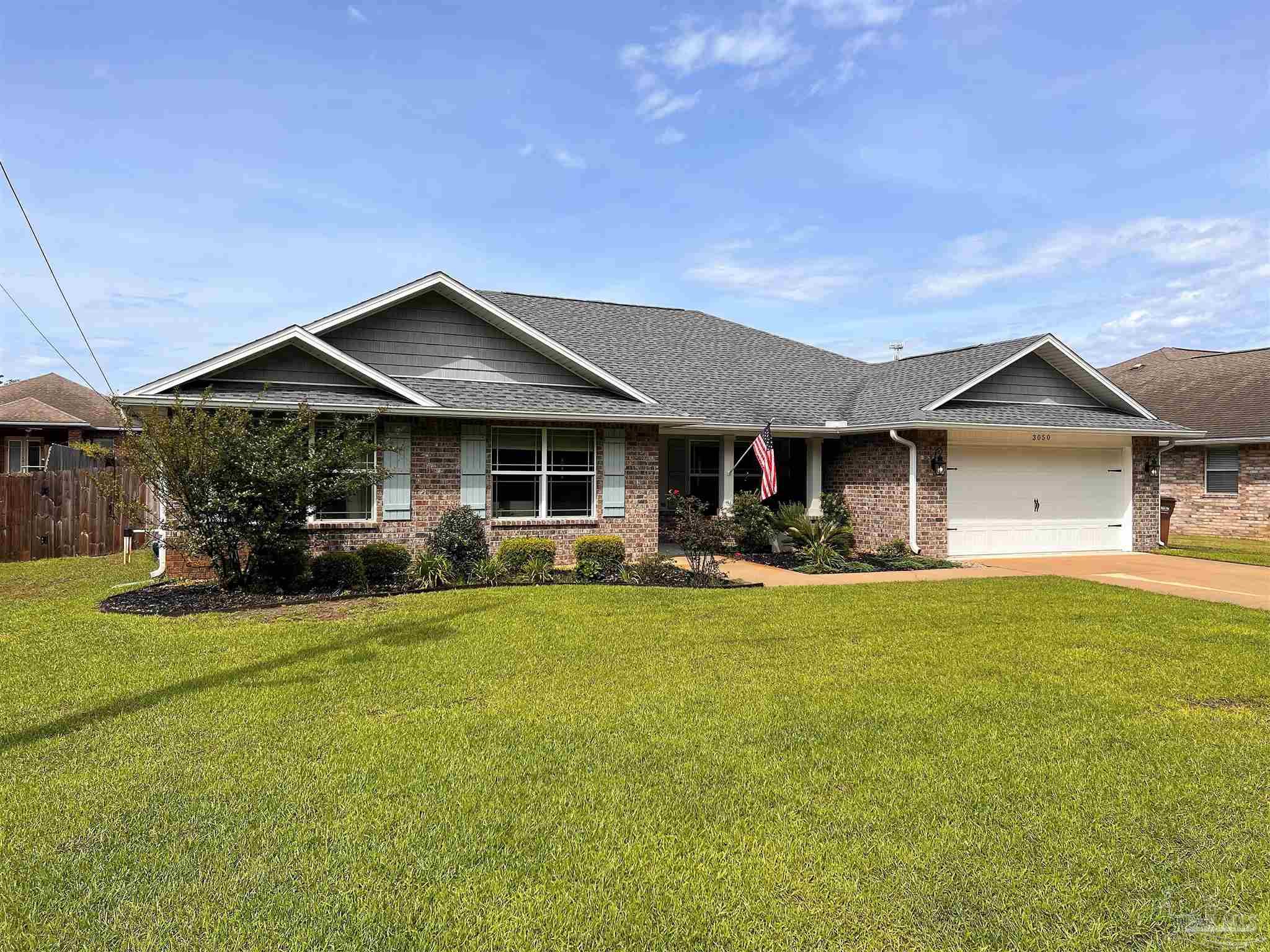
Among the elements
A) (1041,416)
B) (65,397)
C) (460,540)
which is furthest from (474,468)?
(65,397)

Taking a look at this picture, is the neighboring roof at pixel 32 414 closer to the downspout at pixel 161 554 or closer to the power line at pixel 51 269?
the power line at pixel 51 269

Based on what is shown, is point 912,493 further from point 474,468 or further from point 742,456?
point 474,468

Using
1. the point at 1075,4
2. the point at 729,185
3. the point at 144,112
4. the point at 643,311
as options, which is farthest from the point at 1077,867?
the point at 643,311

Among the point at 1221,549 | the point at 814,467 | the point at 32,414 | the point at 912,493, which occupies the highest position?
the point at 32,414

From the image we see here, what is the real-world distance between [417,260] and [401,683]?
47.5ft

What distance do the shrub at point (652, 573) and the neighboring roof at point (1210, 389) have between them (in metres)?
17.3

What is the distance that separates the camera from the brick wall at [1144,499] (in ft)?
57.2

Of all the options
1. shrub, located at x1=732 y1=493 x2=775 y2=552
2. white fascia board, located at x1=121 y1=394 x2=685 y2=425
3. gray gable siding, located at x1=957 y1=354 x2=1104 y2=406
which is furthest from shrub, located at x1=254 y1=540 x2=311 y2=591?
gray gable siding, located at x1=957 y1=354 x2=1104 y2=406

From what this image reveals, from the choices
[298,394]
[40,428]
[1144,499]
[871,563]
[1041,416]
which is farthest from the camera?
[40,428]

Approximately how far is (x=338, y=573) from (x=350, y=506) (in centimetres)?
159

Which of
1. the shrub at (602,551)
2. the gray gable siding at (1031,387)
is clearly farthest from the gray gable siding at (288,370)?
the gray gable siding at (1031,387)

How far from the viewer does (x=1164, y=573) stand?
13.7 m

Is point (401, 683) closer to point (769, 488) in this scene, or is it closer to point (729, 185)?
point (769, 488)

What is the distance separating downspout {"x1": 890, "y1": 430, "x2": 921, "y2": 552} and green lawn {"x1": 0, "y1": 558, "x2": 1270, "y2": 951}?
7.21m
